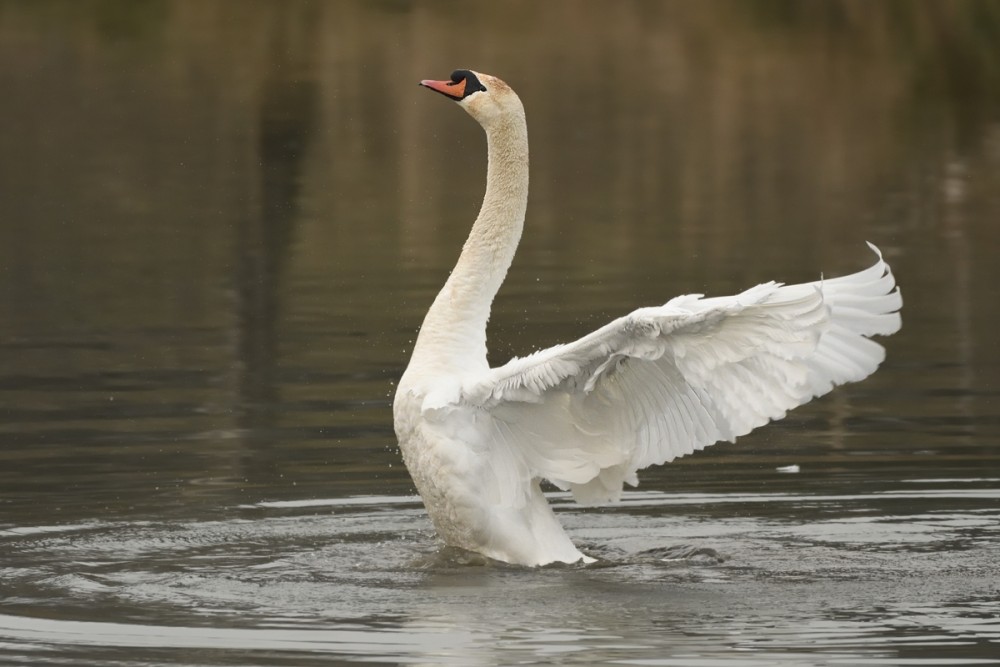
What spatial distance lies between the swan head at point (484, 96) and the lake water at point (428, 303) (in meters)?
2.27

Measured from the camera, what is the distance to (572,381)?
9641mm

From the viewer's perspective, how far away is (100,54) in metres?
43.4

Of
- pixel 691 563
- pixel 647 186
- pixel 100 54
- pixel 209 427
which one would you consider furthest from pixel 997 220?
pixel 100 54

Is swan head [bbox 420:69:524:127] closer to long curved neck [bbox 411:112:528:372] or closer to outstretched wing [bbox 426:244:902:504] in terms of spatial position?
long curved neck [bbox 411:112:528:372]

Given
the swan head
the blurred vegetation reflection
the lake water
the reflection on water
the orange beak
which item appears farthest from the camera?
the blurred vegetation reflection

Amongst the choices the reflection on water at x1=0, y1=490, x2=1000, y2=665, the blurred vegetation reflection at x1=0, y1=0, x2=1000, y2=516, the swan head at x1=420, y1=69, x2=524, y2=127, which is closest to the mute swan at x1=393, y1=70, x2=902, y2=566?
Result: the swan head at x1=420, y1=69, x2=524, y2=127

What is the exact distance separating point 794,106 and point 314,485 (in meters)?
27.6

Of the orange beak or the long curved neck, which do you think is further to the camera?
the orange beak

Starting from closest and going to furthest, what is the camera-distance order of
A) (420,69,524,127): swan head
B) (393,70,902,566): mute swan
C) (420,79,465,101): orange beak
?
(393,70,902,566): mute swan < (420,79,465,101): orange beak < (420,69,524,127): swan head

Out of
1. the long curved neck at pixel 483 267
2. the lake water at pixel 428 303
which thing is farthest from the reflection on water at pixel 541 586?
the long curved neck at pixel 483 267

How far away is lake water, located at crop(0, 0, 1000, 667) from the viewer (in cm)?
934

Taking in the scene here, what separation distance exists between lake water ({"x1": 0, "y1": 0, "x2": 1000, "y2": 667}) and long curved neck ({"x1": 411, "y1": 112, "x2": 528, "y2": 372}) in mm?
1045

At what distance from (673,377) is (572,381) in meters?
0.47

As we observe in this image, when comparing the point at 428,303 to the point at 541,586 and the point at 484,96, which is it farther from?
the point at 541,586
